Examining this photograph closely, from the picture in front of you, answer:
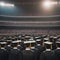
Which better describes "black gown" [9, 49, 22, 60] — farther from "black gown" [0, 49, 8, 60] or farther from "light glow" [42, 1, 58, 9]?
"light glow" [42, 1, 58, 9]

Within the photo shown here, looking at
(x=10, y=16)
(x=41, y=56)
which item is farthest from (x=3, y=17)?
(x=41, y=56)

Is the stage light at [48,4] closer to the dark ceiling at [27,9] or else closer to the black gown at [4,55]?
the dark ceiling at [27,9]

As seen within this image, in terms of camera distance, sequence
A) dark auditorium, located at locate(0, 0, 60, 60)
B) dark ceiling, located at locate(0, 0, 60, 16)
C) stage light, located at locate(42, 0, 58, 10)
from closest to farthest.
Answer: dark auditorium, located at locate(0, 0, 60, 60), dark ceiling, located at locate(0, 0, 60, 16), stage light, located at locate(42, 0, 58, 10)

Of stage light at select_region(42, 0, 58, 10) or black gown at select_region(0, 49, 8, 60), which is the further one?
stage light at select_region(42, 0, 58, 10)

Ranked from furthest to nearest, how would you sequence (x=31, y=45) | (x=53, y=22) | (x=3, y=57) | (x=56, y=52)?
(x=53, y=22) → (x=31, y=45) → (x=3, y=57) → (x=56, y=52)

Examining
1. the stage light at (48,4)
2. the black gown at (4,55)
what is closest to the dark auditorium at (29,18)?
the stage light at (48,4)

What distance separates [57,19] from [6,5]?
2.58 meters

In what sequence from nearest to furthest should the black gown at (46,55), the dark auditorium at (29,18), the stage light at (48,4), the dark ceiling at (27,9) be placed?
the black gown at (46,55) → the dark auditorium at (29,18) → the dark ceiling at (27,9) → the stage light at (48,4)

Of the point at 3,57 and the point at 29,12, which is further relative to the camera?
the point at 29,12

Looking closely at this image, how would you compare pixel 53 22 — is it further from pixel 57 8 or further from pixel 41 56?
pixel 41 56

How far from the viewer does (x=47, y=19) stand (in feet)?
19.3

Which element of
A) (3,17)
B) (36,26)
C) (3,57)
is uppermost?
(3,17)

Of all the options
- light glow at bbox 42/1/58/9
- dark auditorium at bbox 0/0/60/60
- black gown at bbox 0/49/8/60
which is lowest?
black gown at bbox 0/49/8/60

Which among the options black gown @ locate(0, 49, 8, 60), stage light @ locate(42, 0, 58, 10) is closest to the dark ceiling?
stage light @ locate(42, 0, 58, 10)
